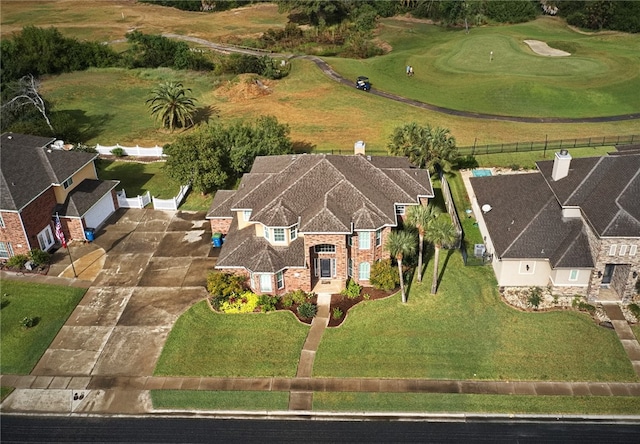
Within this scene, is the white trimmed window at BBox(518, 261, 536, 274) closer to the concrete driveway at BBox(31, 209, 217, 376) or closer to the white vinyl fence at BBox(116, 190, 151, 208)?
the concrete driveway at BBox(31, 209, 217, 376)

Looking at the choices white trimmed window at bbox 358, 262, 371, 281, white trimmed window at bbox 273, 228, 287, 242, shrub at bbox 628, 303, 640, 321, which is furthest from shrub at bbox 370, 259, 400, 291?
shrub at bbox 628, 303, 640, 321

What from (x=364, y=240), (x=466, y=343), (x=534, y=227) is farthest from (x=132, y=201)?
(x=534, y=227)

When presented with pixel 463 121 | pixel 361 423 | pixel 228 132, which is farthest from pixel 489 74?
pixel 361 423

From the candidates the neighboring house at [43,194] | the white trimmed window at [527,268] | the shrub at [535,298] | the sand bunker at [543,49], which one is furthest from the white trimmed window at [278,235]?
the sand bunker at [543,49]

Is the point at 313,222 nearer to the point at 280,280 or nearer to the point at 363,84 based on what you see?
the point at 280,280

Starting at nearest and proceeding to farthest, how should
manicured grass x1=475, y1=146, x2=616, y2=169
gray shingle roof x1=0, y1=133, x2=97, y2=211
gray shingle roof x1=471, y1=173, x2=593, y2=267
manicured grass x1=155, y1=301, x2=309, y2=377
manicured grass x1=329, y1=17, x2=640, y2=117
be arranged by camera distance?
manicured grass x1=155, y1=301, x2=309, y2=377 < gray shingle roof x1=471, y1=173, x2=593, y2=267 < gray shingle roof x1=0, y1=133, x2=97, y2=211 < manicured grass x1=475, y1=146, x2=616, y2=169 < manicured grass x1=329, y1=17, x2=640, y2=117

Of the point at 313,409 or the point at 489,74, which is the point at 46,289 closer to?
the point at 313,409

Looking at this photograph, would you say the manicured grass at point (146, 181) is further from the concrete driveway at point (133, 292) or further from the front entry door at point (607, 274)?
the front entry door at point (607, 274)
